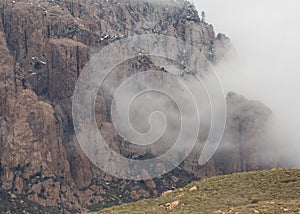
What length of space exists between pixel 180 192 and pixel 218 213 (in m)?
17.7

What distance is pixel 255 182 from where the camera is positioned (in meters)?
79.1

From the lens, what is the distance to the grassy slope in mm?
64250

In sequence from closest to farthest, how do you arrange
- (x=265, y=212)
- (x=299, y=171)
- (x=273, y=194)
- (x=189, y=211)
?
(x=265, y=212)
(x=189, y=211)
(x=273, y=194)
(x=299, y=171)

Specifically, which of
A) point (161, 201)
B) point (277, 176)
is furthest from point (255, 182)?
point (161, 201)

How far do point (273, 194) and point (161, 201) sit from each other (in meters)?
15.2

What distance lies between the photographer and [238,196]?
73000 millimetres

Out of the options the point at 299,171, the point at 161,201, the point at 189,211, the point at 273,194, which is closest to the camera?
the point at 189,211

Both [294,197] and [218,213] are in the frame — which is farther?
[294,197]

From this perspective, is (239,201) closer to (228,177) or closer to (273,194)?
(273,194)

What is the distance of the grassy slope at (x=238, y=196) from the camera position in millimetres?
64250

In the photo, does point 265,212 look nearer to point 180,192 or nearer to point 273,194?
point 273,194

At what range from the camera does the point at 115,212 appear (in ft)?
238

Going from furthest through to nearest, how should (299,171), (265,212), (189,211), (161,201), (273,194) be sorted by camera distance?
(299,171) → (161,201) → (273,194) → (189,211) → (265,212)

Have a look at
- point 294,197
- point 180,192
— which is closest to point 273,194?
point 294,197
